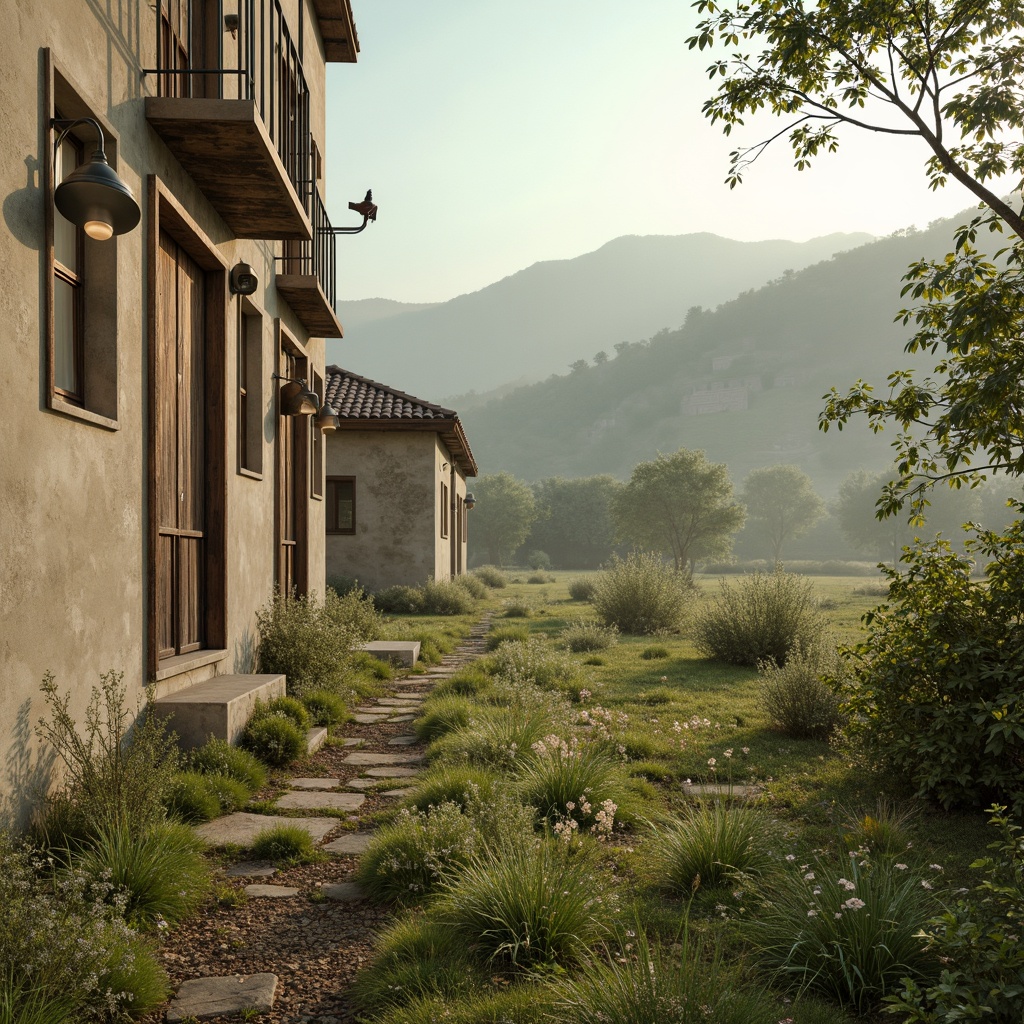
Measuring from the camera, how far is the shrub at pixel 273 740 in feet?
18.2

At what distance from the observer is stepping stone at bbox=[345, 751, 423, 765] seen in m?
5.92

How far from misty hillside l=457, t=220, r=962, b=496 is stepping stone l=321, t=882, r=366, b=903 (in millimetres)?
111011

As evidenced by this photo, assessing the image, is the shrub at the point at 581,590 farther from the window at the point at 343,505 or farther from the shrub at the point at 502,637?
the shrub at the point at 502,637

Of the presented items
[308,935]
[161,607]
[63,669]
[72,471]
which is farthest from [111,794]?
[161,607]

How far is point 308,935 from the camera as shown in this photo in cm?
327

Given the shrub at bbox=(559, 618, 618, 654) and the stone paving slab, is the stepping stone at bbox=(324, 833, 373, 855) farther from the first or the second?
the shrub at bbox=(559, 618, 618, 654)

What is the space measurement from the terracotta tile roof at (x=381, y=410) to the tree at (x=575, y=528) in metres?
52.4

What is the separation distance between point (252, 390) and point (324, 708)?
3005 millimetres

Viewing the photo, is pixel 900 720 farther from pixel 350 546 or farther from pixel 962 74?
pixel 350 546

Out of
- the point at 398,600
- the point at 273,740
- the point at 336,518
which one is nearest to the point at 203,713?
the point at 273,740

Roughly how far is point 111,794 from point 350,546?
14.0 m

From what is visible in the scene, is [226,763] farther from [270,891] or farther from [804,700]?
[804,700]

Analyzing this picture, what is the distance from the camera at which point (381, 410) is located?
17516 mm

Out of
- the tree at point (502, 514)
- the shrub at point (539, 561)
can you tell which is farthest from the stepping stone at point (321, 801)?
the shrub at point (539, 561)
